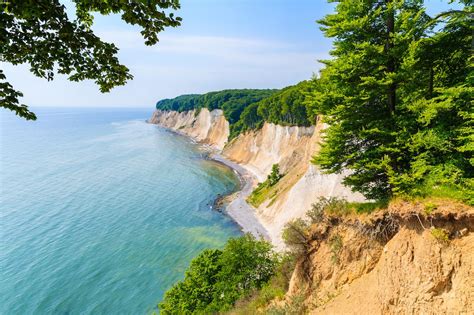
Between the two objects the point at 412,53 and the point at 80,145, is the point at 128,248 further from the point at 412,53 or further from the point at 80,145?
the point at 80,145

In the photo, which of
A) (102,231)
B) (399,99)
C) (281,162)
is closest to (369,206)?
(399,99)

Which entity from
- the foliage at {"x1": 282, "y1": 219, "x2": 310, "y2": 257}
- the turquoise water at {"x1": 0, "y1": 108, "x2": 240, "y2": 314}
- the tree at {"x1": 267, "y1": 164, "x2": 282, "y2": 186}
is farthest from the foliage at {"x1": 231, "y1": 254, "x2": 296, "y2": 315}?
the tree at {"x1": 267, "y1": 164, "x2": 282, "y2": 186}

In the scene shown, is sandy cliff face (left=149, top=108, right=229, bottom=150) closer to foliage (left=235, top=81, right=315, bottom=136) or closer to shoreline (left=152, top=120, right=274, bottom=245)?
foliage (left=235, top=81, right=315, bottom=136)

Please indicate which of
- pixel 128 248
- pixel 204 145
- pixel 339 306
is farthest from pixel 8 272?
pixel 204 145

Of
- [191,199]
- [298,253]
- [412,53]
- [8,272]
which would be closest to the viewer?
[412,53]

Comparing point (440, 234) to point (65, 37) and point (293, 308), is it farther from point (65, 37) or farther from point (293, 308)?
point (65, 37)

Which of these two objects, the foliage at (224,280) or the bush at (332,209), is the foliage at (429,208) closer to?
the bush at (332,209)
